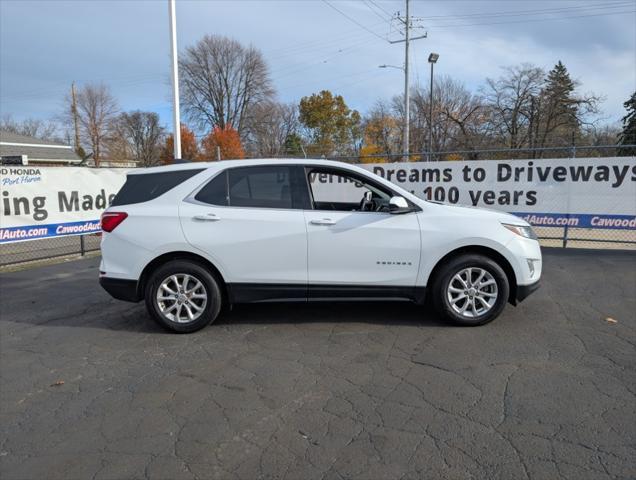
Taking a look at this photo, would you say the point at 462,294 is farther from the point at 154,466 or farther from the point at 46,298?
the point at 46,298

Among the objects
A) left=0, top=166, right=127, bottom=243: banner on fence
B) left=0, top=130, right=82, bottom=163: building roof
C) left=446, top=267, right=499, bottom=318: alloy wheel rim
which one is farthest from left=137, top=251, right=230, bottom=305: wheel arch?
left=0, top=130, right=82, bottom=163: building roof

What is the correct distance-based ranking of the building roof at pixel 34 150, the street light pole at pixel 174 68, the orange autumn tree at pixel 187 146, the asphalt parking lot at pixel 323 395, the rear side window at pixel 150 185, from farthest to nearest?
the orange autumn tree at pixel 187 146 < the building roof at pixel 34 150 < the street light pole at pixel 174 68 < the rear side window at pixel 150 185 < the asphalt parking lot at pixel 323 395

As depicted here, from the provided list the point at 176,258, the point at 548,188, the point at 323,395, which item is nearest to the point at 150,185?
the point at 176,258

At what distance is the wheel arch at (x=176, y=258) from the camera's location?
4.98m

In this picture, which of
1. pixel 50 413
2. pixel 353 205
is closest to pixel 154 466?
pixel 50 413

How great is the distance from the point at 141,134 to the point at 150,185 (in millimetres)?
80072

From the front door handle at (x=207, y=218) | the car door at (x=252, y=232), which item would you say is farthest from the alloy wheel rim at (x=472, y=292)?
the front door handle at (x=207, y=218)

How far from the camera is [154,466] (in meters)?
2.73

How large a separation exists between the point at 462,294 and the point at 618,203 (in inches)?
257

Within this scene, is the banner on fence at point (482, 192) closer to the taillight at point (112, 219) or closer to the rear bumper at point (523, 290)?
the taillight at point (112, 219)

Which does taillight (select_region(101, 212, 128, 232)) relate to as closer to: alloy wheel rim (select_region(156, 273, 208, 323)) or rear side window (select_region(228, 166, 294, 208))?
alloy wheel rim (select_region(156, 273, 208, 323))

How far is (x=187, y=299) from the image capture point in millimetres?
4949

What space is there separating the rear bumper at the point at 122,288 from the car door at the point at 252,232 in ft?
2.75

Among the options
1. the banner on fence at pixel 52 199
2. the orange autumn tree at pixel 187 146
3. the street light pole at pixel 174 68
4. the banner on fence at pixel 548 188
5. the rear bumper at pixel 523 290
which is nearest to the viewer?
the rear bumper at pixel 523 290
